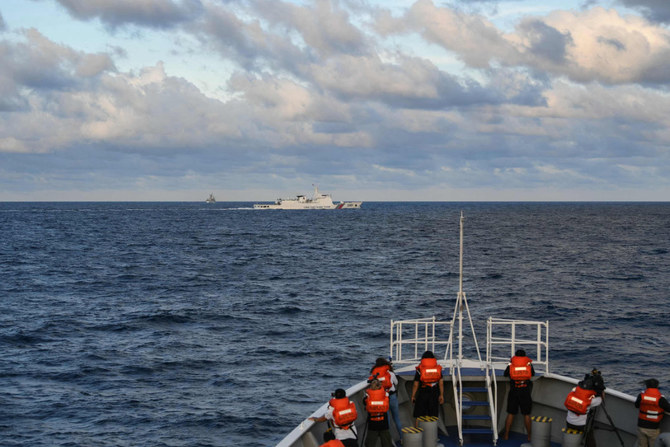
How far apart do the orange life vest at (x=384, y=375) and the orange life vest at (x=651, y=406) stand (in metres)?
5.08

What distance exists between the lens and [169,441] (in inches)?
858

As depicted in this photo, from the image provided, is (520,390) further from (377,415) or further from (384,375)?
(377,415)

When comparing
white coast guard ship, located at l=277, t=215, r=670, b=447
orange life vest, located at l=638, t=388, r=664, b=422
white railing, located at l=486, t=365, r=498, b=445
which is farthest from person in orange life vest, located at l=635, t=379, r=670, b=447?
white railing, located at l=486, t=365, r=498, b=445

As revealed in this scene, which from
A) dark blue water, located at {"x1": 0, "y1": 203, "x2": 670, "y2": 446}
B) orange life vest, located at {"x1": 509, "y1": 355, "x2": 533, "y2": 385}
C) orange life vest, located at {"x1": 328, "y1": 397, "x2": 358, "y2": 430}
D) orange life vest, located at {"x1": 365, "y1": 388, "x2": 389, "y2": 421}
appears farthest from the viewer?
dark blue water, located at {"x1": 0, "y1": 203, "x2": 670, "y2": 446}

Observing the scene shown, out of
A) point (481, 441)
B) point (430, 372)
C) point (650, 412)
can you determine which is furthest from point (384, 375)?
point (650, 412)

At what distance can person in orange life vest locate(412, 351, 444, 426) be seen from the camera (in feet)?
45.9

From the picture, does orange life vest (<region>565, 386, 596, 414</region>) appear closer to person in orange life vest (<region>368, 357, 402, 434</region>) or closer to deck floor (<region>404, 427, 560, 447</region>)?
deck floor (<region>404, 427, 560, 447</region>)

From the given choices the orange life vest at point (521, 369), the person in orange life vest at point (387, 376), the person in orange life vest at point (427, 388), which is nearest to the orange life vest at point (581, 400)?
the orange life vest at point (521, 369)

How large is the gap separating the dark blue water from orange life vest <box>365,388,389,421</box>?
10.0m

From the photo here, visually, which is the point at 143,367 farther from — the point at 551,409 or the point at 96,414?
the point at 551,409

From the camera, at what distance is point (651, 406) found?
495 inches

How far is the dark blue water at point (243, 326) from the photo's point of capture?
24.3 metres

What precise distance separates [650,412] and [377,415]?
5417 mm

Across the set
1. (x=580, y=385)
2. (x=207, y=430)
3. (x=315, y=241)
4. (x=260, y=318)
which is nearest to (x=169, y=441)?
(x=207, y=430)
